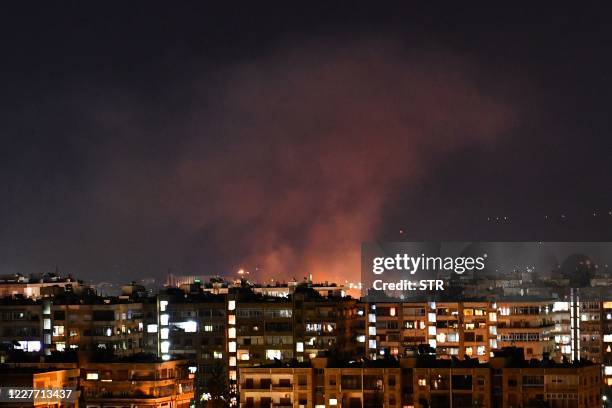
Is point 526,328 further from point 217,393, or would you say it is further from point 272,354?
point 217,393

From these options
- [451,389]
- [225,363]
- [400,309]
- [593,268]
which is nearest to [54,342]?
[225,363]

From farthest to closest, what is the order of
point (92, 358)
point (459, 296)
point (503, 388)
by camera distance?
point (459, 296), point (92, 358), point (503, 388)

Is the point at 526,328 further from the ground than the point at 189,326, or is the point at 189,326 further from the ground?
the point at 189,326

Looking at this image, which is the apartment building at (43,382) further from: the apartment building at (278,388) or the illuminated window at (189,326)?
the illuminated window at (189,326)

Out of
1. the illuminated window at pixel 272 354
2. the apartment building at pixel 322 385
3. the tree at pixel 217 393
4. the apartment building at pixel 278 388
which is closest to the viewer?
the apartment building at pixel 322 385

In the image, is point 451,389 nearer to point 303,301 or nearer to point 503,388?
point 503,388

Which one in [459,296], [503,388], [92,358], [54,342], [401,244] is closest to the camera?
[503,388]

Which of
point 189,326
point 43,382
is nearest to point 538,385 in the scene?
point 43,382

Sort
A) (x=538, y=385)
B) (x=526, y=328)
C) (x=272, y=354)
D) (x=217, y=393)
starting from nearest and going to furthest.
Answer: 1. (x=538, y=385)
2. (x=217, y=393)
3. (x=272, y=354)
4. (x=526, y=328)

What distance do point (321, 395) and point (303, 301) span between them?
11.1 m

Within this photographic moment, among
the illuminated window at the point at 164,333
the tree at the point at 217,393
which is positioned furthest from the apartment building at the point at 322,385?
the illuminated window at the point at 164,333

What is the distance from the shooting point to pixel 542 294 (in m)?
46.6

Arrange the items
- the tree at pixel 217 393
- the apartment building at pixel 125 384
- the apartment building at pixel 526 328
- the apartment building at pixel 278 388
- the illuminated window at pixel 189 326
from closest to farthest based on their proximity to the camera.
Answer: the apartment building at pixel 278 388
the apartment building at pixel 125 384
the tree at pixel 217 393
the apartment building at pixel 526 328
the illuminated window at pixel 189 326

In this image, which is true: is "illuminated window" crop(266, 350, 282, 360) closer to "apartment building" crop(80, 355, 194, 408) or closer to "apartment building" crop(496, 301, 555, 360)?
"apartment building" crop(496, 301, 555, 360)
